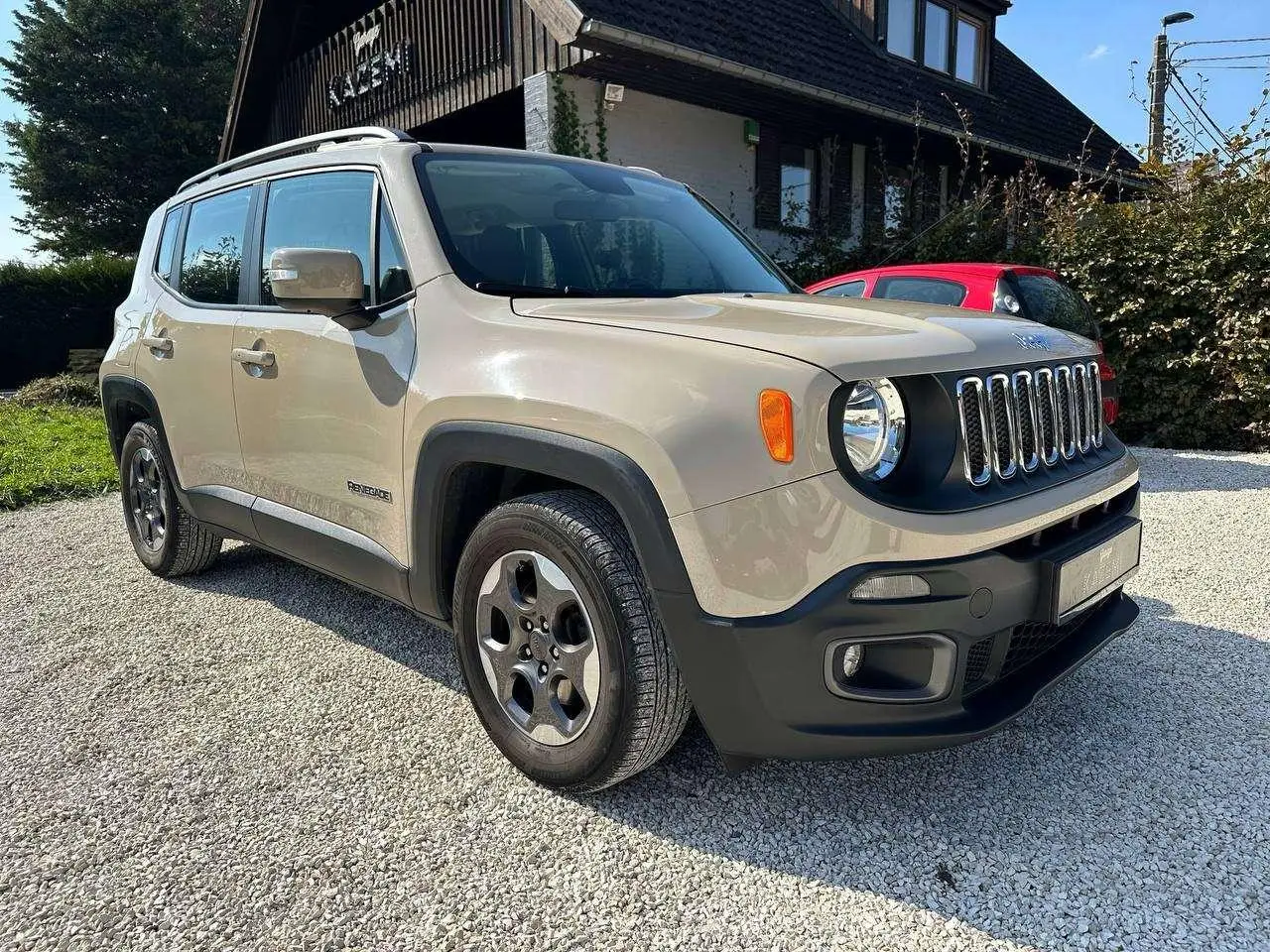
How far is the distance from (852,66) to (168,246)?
10.6 m

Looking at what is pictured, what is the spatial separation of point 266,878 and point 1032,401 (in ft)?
7.49

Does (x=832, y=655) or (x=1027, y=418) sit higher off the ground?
(x=1027, y=418)

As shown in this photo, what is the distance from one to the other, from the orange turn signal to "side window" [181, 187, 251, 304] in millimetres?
2512

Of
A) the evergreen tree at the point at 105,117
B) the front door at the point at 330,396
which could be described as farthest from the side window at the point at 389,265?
A: the evergreen tree at the point at 105,117

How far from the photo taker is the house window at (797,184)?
497 inches

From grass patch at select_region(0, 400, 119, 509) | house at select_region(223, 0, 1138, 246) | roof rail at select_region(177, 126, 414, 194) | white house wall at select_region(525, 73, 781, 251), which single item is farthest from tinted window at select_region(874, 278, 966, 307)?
grass patch at select_region(0, 400, 119, 509)

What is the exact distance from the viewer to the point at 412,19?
1166cm

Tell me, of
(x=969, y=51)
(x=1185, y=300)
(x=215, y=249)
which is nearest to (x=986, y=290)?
(x=1185, y=300)

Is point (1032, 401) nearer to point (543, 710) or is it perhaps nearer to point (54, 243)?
point (543, 710)

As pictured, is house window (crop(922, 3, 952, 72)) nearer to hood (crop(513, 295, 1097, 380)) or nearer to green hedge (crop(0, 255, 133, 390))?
hood (crop(513, 295, 1097, 380))

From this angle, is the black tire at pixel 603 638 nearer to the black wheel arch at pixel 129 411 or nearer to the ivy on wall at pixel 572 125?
the black wheel arch at pixel 129 411

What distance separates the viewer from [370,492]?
2.78 metres

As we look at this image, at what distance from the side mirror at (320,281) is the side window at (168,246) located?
183cm

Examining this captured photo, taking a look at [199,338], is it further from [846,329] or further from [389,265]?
[846,329]
